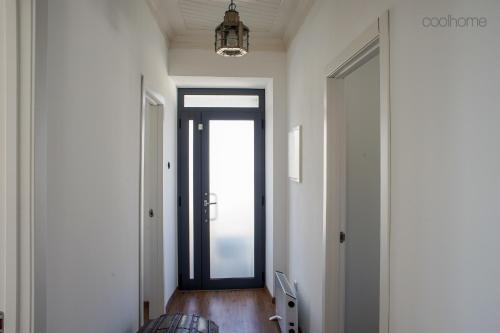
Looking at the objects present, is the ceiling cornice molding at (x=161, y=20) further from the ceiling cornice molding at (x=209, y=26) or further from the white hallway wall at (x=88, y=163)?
the white hallway wall at (x=88, y=163)

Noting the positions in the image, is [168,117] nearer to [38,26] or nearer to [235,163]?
[235,163]

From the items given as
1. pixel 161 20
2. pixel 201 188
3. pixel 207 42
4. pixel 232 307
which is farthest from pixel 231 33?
pixel 232 307

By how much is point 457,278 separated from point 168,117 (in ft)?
9.54

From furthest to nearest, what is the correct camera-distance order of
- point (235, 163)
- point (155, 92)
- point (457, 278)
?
point (235, 163)
point (155, 92)
point (457, 278)

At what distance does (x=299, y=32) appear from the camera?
9.29ft

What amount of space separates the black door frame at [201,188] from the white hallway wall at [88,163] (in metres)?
1.49

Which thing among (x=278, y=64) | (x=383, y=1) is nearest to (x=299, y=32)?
(x=278, y=64)

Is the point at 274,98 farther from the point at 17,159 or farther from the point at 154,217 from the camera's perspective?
the point at 17,159

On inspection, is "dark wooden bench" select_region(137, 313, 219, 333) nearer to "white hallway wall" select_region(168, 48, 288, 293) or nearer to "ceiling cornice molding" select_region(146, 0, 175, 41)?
"white hallway wall" select_region(168, 48, 288, 293)

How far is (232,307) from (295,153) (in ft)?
5.84

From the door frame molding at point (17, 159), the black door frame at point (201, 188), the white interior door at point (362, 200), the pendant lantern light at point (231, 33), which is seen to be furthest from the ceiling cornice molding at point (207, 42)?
the door frame molding at point (17, 159)

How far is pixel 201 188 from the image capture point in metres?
3.83

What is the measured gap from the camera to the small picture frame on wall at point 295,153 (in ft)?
8.93

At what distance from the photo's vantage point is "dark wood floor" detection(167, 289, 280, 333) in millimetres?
2996
